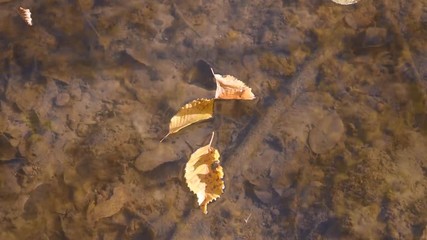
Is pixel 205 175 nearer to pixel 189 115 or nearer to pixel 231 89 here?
pixel 189 115

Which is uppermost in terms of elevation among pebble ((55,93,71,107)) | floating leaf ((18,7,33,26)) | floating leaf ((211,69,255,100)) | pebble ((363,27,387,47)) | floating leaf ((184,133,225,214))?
pebble ((363,27,387,47))

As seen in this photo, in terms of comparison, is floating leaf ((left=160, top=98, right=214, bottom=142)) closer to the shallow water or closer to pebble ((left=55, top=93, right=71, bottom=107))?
the shallow water

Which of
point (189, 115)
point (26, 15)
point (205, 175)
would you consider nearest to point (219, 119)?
point (189, 115)

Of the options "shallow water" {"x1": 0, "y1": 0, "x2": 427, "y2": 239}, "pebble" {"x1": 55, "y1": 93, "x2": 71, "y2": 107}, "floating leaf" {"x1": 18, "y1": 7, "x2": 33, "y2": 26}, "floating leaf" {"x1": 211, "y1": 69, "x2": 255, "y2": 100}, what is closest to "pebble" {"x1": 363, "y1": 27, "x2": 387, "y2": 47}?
"shallow water" {"x1": 0, "y1": 0, "x2": 427, "y2": 239}

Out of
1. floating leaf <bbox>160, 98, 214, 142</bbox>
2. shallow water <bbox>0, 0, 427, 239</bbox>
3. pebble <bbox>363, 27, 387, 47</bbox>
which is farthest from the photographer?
pebble <bbox>363, 27, 387, 47</bbox>

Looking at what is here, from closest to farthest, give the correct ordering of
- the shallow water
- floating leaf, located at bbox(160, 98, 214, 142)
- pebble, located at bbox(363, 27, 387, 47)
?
the shallow water < floating leaf, located at bbox(160, 98, 214, 142) < pebble, located at bbox(363, 27, 387, 47)

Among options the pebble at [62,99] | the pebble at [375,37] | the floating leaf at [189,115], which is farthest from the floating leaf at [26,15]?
the pebble at [375,37]
